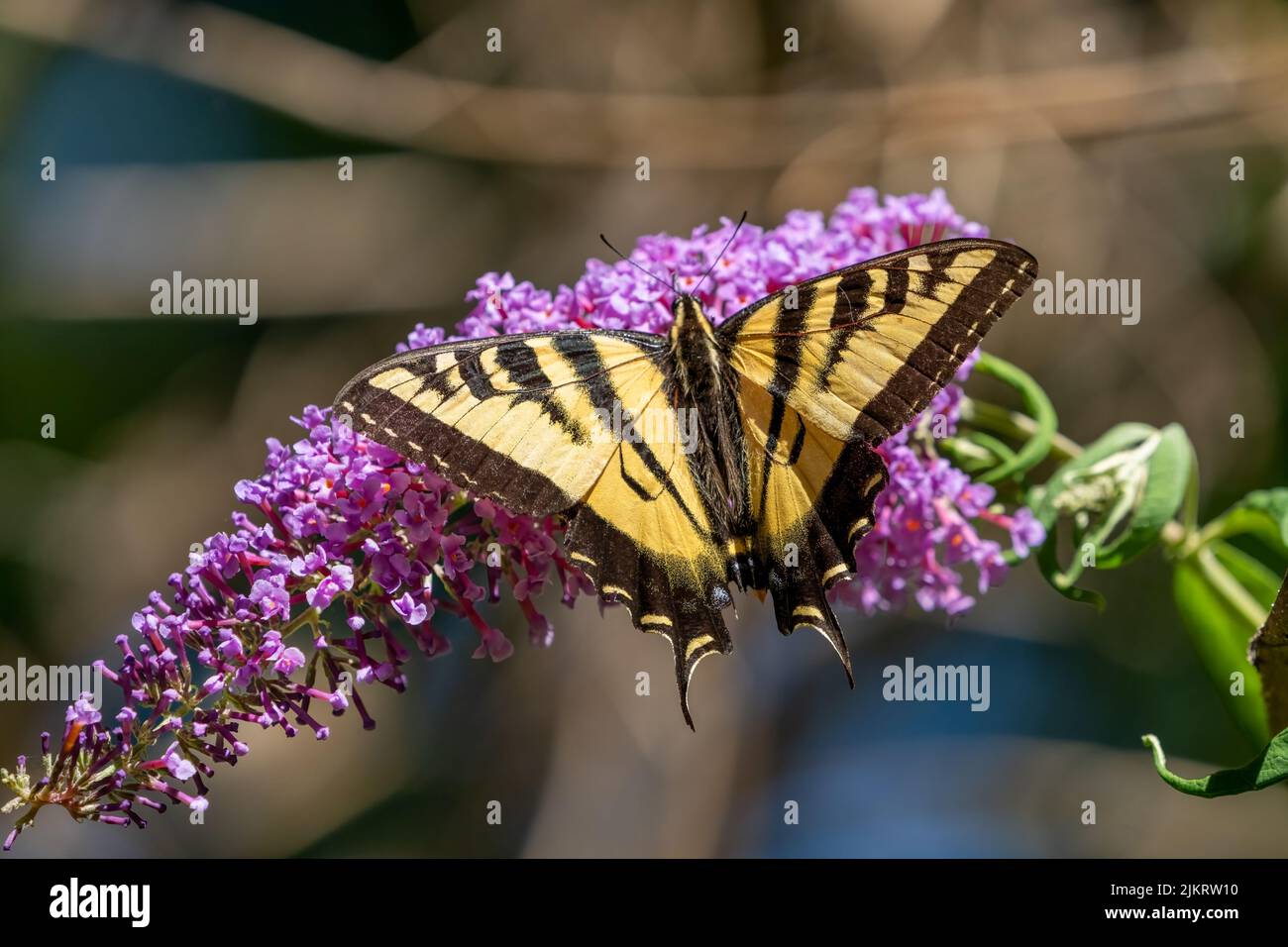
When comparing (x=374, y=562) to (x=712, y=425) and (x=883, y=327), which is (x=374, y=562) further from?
(x=883, y=327)

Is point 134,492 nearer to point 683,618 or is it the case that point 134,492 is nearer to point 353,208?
point 353,208

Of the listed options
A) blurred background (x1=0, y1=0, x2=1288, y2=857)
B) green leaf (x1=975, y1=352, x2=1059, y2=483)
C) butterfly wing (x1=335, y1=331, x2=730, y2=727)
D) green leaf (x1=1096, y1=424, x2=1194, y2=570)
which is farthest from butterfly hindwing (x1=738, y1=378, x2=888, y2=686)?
blurred background (x1=0, y1=0, x2=1288, y2=857)

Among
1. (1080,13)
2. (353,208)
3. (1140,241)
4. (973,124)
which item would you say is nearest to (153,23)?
(353,208)

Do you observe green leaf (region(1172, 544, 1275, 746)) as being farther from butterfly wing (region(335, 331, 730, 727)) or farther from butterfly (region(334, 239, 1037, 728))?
butterfly wing (region(335, 331, 730, 727))

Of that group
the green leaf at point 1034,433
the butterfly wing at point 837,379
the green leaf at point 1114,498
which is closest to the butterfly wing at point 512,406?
the butterfly wing at point 837,379

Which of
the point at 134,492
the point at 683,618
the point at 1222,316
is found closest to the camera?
the point at 683,618

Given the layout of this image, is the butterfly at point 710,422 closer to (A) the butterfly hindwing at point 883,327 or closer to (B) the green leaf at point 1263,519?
(A) the butterfly hindwing at point 883,327

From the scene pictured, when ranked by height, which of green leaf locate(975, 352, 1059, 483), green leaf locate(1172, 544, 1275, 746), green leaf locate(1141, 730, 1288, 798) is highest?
green leaf locate(975, 352, 1059, 483)

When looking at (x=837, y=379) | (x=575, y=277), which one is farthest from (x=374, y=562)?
(x=575, y=277)
